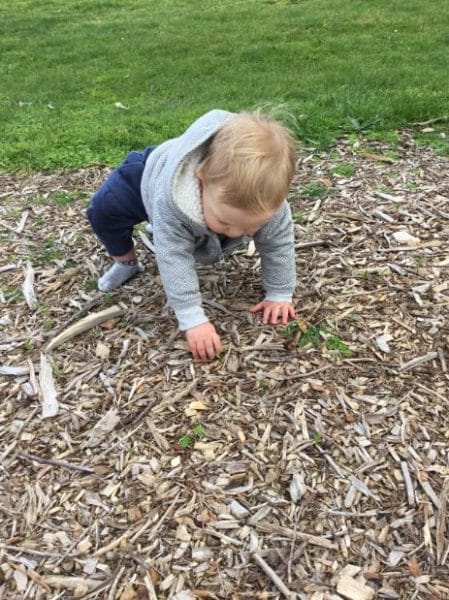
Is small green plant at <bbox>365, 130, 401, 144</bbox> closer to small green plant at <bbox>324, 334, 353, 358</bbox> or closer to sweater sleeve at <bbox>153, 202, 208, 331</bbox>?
small green plant at <bbox>324, 334, 353, 358</bbox>

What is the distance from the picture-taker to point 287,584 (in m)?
2.12

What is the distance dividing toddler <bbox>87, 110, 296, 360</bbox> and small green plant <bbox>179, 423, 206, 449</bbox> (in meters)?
0.41

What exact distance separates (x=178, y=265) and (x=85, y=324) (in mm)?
708

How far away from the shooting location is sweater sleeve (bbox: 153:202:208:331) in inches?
109

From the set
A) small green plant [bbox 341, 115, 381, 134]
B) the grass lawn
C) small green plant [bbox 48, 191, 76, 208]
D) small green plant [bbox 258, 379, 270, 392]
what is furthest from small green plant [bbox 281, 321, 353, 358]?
small green plant [bbox 341, 115, 381, 134]

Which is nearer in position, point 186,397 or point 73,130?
point 186,397

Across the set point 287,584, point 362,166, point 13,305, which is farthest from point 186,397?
point 362,166

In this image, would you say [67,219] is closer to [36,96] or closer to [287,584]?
[287,584]

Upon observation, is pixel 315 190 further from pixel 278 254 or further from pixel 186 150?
pixel 186 150

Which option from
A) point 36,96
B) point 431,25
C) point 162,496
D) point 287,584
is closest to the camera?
point 287,584

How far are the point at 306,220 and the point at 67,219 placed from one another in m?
1.73

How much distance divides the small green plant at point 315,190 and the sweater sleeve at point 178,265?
1650mm

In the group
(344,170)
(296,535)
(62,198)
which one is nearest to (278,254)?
(296,535)

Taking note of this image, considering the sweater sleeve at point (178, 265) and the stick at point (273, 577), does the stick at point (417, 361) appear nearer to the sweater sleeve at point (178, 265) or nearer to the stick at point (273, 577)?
the sweater sleeve at point (178, 265)
